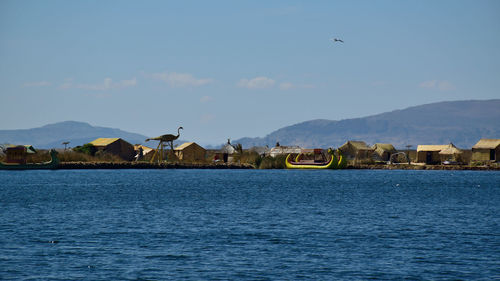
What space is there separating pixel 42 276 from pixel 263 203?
2882 cm

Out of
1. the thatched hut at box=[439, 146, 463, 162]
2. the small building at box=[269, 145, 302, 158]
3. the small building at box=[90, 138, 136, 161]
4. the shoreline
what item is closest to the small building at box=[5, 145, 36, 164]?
the shoreline

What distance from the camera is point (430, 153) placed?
135375 mm

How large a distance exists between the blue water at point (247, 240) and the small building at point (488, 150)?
2873 inches

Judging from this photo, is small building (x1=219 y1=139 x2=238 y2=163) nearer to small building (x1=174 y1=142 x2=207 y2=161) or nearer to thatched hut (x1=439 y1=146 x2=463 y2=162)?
small building (x1=174 y1=142 x2=207 y2=161)

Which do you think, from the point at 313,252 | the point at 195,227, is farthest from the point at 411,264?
the point at 195,227

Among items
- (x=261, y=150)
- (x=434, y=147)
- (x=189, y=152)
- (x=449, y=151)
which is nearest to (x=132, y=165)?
(x=189, y=152)

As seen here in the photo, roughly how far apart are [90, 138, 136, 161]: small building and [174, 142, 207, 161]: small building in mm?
8739

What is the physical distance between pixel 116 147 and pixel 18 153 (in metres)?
20.2

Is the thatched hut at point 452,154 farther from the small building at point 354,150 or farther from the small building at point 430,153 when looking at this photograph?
the small building at point 354,150

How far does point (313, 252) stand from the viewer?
27.1 metres

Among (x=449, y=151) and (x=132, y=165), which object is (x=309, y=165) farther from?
(x=132, y=165)

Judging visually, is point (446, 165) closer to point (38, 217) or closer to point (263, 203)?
point (263, 203)

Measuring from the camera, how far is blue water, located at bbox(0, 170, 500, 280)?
23422 mm

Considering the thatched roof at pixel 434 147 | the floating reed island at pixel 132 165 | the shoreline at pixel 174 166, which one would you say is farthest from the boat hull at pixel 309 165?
the thatched roof at pixel 434 147
